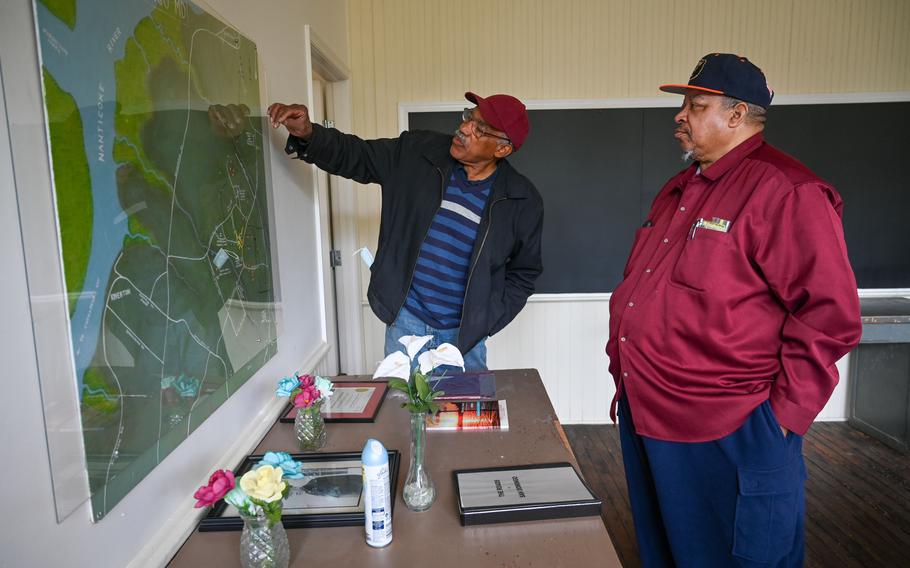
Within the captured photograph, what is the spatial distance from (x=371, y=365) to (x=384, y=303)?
1.49 meters

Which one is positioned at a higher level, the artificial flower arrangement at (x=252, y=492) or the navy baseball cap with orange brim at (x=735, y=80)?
the navy baseball cap with orange brim at (x=735, y=80)

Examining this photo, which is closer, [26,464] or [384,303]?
[26,464]

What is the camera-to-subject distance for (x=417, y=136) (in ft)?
7.06

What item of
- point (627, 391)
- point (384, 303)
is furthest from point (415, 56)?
point (627, 391)

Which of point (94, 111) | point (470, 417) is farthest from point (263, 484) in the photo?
point (470, 417)

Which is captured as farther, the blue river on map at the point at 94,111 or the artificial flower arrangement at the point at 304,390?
the artificial flower arrangement at the point at 304,390

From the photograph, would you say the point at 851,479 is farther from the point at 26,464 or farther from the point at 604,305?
the point at 26,464

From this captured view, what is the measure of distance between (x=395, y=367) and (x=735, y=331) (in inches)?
34.2

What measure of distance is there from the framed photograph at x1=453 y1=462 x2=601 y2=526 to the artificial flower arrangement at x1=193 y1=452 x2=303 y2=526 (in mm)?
373

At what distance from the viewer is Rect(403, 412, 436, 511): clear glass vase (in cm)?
113

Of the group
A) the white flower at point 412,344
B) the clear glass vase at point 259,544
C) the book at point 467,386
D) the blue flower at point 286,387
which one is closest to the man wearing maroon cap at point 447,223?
the book at point 467,386

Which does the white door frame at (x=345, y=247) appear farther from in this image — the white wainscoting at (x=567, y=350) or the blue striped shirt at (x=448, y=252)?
the blue striped shirt at (x=448, y=252)

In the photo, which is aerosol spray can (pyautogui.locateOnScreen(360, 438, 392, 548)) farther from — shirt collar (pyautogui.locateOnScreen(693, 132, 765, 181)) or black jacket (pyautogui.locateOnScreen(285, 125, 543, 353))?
shirt collar (pyautogui.locateOnScreen(693, 132, 765, 181))

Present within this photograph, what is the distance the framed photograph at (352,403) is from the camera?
156 centimetres
